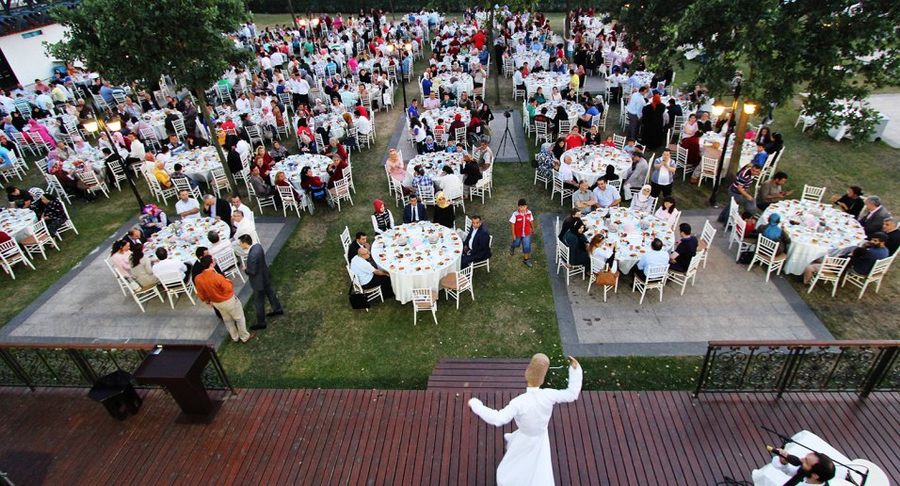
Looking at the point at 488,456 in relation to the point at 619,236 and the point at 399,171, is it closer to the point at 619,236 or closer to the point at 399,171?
the point at 619,236

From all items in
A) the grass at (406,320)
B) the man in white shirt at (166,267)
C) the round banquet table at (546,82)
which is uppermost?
the round banquet table at (546,82)

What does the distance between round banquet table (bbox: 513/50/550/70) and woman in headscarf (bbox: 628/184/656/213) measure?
13355 millimetres

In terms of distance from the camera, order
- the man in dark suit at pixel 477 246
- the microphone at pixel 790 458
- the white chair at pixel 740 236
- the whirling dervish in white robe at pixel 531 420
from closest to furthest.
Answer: the whirling dervish in white robe at pixel 531 420
the microphone at pixel 790 458
the man in dark suit at pixel 477 246
the white chair at pixel 740 236

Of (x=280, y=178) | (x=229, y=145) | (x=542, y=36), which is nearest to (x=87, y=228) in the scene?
(x=229, y=145)

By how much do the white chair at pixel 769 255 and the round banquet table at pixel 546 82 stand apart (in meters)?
10.9

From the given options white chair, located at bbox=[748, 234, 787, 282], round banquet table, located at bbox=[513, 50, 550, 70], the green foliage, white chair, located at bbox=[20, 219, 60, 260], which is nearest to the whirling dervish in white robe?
white chair, located at bbox=[748, 234, 787, 282]

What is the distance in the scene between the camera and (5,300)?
11.3m

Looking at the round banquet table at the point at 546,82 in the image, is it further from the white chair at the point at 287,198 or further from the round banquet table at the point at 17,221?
the round banquet table at the point at 17,221

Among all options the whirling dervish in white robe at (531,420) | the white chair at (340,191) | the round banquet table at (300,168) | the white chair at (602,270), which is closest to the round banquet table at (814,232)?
the white chair at (602,270)

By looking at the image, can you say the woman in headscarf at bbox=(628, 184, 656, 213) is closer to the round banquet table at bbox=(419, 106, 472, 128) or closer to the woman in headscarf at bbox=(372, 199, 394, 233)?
the woman in headscarf at bbox=(372, 199, 394, 233)

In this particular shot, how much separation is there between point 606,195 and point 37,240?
14231 mm

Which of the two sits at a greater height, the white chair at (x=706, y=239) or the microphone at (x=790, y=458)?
the microphone at (x=790, y=458)

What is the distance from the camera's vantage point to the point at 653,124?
626 inches

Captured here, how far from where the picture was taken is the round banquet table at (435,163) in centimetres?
1365
